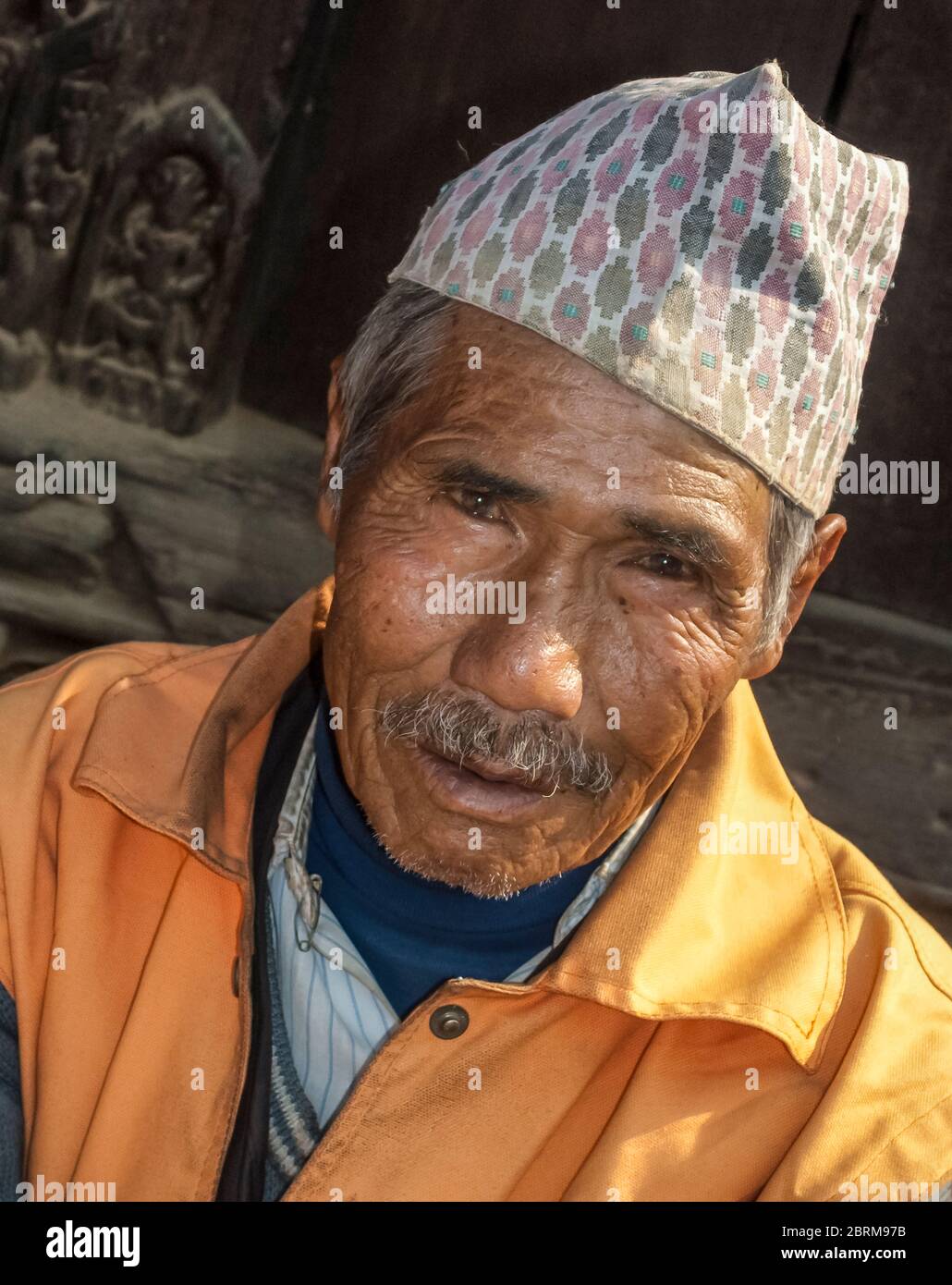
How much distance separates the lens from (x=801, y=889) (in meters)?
1.84

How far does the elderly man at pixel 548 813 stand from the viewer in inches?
66.6

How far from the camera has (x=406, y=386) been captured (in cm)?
182

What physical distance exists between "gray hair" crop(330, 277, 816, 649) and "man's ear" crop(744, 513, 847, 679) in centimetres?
2

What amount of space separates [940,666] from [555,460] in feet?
6.45

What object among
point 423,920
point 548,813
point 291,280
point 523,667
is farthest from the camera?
point 291,280

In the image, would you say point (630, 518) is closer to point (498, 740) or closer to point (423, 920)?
point (498, 740)

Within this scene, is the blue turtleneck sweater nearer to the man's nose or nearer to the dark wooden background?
the man's nose

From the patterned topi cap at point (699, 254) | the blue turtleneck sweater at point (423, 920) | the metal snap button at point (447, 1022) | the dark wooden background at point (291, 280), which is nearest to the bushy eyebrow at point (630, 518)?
the patterned topi cap at point (699, 254)

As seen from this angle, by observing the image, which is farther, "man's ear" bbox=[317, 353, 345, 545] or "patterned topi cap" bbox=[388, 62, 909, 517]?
"man's ear" bbox=[317, 353, 345, 545]

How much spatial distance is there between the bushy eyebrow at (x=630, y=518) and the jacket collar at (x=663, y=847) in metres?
0.33

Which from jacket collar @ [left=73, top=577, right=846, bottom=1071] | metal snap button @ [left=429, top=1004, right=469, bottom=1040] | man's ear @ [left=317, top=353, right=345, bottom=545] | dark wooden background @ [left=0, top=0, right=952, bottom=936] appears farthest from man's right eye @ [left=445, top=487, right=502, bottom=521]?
dark wooden background @ [left=0, top=0, right=952, bottom=936]

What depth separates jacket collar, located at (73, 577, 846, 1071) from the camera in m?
1.70

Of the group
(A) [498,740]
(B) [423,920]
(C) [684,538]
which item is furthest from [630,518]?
(B) [423,920]

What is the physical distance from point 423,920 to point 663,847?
34 cm
